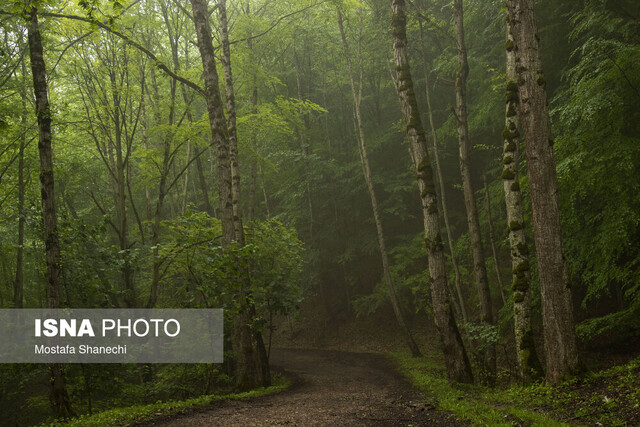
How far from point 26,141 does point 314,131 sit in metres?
13.5

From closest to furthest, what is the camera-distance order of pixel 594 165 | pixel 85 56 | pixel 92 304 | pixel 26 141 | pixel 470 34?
pixel 594 165, pixel 92 304, pixel 85 56, pixel 26 141, pixel 470 34

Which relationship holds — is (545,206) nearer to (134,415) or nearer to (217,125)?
(134,415)

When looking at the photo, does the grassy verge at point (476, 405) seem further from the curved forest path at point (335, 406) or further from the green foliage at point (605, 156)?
the green foliage at point (605, 156)

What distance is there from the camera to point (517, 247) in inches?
339

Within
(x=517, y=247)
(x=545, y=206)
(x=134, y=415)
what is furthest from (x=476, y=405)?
(x=134, y=415)

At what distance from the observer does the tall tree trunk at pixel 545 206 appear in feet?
22.2

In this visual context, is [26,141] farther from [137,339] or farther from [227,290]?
[227,290]

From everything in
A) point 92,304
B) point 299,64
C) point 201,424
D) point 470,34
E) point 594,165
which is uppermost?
point 299,64

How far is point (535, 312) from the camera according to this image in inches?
444

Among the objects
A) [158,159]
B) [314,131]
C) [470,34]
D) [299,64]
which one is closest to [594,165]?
[470,34]

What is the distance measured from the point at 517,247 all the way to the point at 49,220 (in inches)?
368

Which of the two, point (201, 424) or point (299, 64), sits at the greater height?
point (299, 64)

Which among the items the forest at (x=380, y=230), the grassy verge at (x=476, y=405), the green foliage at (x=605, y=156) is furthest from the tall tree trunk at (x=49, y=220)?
the green foliage at (x=605, y=156)

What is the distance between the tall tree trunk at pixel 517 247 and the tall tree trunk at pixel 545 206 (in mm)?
908
